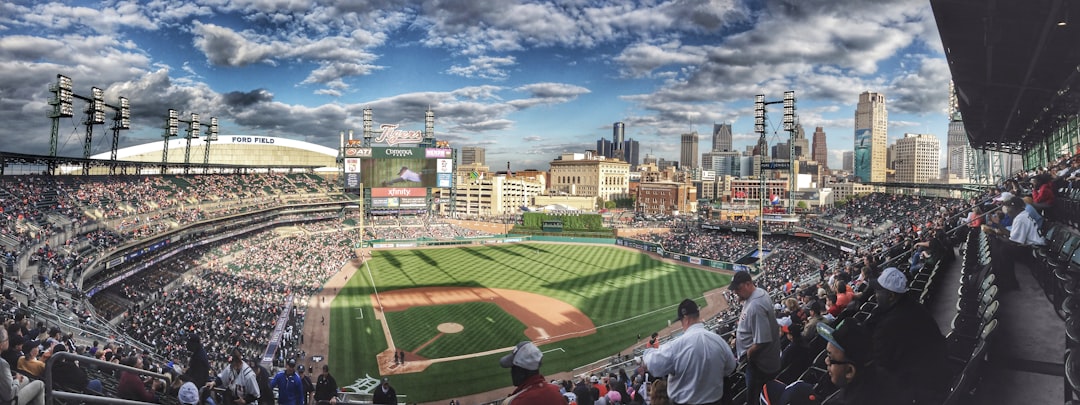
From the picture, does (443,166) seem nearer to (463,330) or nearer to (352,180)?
(352,180)

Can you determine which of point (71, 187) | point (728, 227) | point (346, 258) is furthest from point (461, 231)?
point (71, 187)

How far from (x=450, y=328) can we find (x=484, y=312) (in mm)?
3889

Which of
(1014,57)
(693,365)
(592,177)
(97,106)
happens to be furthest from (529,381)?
(592,177)

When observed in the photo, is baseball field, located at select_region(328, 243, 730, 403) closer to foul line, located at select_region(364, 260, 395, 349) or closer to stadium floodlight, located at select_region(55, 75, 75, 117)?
foul line, located at select_region(364, 260, 395, 349)

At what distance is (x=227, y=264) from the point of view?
3753cm

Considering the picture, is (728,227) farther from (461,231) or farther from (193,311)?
(193,311)

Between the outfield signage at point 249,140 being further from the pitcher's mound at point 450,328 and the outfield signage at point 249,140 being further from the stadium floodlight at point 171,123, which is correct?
the pitcher's mound at point 450,328

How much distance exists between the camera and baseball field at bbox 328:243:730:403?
22.3m

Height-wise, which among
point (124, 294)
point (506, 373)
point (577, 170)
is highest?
point (577, 170)

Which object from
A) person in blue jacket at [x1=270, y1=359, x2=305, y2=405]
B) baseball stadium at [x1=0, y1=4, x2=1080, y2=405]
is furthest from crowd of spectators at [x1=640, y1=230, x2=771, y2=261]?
person in blue jacket at [x1=270, y1=359, x2=305, y2=405]

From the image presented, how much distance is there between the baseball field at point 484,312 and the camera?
22.3 m

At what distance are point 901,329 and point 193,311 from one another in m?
29.6

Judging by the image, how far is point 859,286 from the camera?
30.5 ft

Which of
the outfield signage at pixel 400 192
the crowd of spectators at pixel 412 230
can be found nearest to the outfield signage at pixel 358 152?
the outfield signage at pixel 400 192
